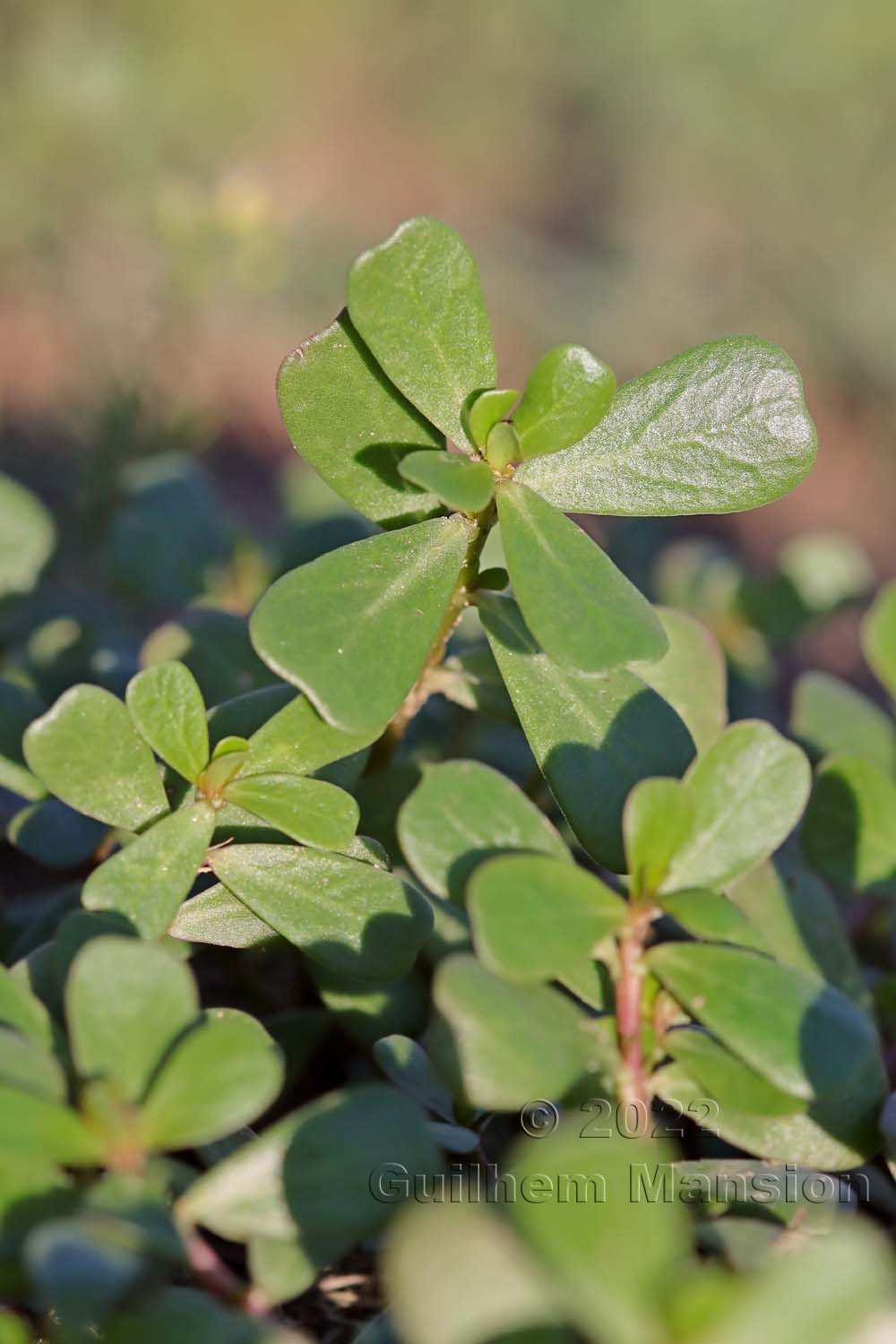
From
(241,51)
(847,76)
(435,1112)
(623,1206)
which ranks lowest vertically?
(847,76)

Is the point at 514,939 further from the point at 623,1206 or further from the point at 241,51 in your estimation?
the point at 241,51

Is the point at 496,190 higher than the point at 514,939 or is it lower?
lower

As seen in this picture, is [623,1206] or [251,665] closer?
[623,1206]

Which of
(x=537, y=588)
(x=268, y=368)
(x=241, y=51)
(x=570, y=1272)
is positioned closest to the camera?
(x=570, y=1272)

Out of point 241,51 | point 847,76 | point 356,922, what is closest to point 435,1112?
point 356,922

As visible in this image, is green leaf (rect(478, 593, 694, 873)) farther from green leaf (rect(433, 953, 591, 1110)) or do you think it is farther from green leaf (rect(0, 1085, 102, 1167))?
green leaf (rect(0, 1085, 102, 1167))

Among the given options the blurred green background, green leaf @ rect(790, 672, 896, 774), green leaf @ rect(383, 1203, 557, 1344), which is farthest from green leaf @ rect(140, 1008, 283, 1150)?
the blurred green background
